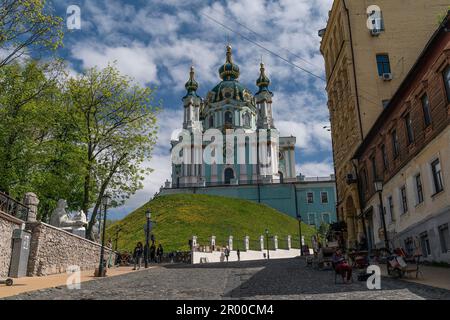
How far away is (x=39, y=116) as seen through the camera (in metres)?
24.7

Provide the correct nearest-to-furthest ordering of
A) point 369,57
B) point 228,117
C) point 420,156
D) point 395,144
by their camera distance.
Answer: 1. point 420,156
2. point 395,144
3. point 369,57
4. point 228,117

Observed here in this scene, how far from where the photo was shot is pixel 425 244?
1795cm

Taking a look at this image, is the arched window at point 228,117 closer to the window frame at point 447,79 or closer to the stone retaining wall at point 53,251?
the stone retaining wall at point 53,251

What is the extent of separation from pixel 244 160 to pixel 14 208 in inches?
2651

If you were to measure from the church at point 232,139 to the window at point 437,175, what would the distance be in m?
64.3

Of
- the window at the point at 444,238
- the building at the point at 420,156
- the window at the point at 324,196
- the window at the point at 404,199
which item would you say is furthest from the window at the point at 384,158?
the window at the point at 324,196

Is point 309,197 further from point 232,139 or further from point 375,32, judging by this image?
point 375,32

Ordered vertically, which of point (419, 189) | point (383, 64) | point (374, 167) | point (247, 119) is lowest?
point (419, 189)

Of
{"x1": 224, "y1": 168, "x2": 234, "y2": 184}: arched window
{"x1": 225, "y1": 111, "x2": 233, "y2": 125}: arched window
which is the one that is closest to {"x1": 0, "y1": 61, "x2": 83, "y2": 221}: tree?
{"x1": 224, "y1": 168, "x2": 234, "y2": 184}: arched window

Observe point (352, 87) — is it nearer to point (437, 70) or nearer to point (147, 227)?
point (437, 70)

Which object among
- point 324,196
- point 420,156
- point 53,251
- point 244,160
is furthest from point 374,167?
point 244,160

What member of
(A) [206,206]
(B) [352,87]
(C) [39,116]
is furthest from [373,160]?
(A) [206,206]
